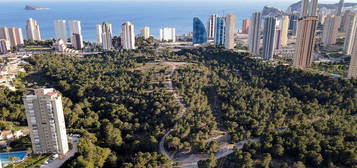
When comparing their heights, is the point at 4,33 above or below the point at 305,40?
above

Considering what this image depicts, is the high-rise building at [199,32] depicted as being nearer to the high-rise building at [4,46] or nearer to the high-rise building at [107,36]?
the high-rise building at [107,36]

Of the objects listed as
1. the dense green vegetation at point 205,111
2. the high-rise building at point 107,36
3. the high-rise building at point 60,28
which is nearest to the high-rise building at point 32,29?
the high-rise building at point 60,28

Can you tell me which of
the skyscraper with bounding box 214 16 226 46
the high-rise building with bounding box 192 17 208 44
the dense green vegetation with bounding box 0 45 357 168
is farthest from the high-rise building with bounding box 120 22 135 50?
the skyscraper with bounding box 214 16 226 46

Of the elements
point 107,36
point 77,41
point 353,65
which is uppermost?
point 107,36

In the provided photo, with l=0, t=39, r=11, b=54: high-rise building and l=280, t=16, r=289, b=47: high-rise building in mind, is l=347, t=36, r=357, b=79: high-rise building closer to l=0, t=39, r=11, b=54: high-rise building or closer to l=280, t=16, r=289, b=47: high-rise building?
l=280, t=16, r=289, b=47: high-rise building

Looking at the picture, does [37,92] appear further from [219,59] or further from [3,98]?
[219,59]

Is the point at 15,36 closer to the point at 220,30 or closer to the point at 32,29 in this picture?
the point at 32,29

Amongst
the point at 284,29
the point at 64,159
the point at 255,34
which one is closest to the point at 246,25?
the point at 284,29
